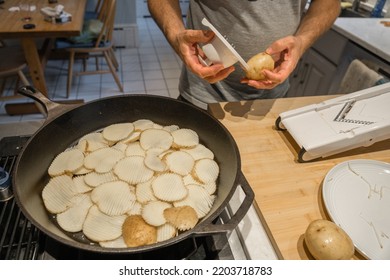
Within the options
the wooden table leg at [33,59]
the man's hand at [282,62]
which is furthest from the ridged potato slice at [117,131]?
the wooden table leg at [33,59]

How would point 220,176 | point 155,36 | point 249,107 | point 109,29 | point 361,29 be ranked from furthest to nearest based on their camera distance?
point 155,36
point 109,29
point 361,29
point 249,107
point 220,176

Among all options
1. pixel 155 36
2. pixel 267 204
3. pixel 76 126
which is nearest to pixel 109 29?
pixel 155 36

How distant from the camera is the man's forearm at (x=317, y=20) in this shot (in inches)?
43.6

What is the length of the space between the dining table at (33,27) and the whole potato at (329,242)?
2.17 m

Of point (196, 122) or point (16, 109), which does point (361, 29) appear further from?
point (16, 109)

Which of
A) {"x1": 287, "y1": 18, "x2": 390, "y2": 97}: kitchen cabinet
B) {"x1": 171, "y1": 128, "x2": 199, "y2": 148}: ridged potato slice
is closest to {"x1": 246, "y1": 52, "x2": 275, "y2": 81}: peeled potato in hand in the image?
{"x1": 171, "y1": 128, "x2": 199, "y2": 148}: ridged potato slice

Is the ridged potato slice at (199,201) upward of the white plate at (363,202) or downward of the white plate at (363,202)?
A: downward

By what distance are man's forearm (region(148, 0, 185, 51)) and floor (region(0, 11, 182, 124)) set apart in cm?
188

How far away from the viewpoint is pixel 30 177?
0.82 metres

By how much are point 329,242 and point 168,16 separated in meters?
0.96

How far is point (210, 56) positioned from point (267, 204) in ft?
1.50

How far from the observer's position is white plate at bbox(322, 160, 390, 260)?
0.66 metres

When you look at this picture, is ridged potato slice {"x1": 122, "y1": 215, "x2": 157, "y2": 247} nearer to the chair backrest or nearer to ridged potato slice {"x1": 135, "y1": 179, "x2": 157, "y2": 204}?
ridged potato slice {"x1": 135, "y1": 179, "x2": 157, "y2": 204}

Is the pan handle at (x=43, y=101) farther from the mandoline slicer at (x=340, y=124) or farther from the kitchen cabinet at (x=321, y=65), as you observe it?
the kitchen cabinet at (x=321, y=65)
